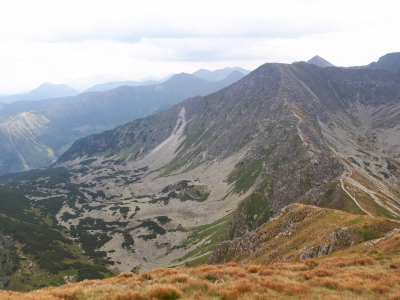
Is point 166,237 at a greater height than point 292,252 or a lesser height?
lesser

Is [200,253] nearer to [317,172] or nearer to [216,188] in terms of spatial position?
[317,172]

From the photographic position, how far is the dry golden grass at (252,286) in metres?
15.4

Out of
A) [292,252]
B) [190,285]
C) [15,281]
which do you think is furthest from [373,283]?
[15,281]

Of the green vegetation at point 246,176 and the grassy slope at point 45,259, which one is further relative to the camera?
the green vegetation at point 246,176

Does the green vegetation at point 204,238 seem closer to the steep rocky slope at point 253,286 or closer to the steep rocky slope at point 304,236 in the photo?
the steep rocky slope at point 304,236

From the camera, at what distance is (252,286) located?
651 inches

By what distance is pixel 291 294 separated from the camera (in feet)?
52.1

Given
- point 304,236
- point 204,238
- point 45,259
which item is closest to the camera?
point 304,236

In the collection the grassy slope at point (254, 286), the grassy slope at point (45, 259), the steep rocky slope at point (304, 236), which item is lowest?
the grassy slope at point (45, 259)

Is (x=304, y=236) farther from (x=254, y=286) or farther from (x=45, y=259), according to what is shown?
(x=45, y=259)

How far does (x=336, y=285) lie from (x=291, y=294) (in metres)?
3.51

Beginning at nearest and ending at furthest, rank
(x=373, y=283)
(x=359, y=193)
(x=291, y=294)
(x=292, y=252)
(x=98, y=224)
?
(x=291, y=294), (x=373, y=283), (x=292, y=252), (x=359, y=193), (x=98, y=224)

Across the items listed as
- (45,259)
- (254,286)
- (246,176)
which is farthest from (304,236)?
(246,176)

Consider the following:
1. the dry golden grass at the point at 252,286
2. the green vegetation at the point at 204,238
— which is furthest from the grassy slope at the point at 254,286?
the green vegetation at the point at 204,238
